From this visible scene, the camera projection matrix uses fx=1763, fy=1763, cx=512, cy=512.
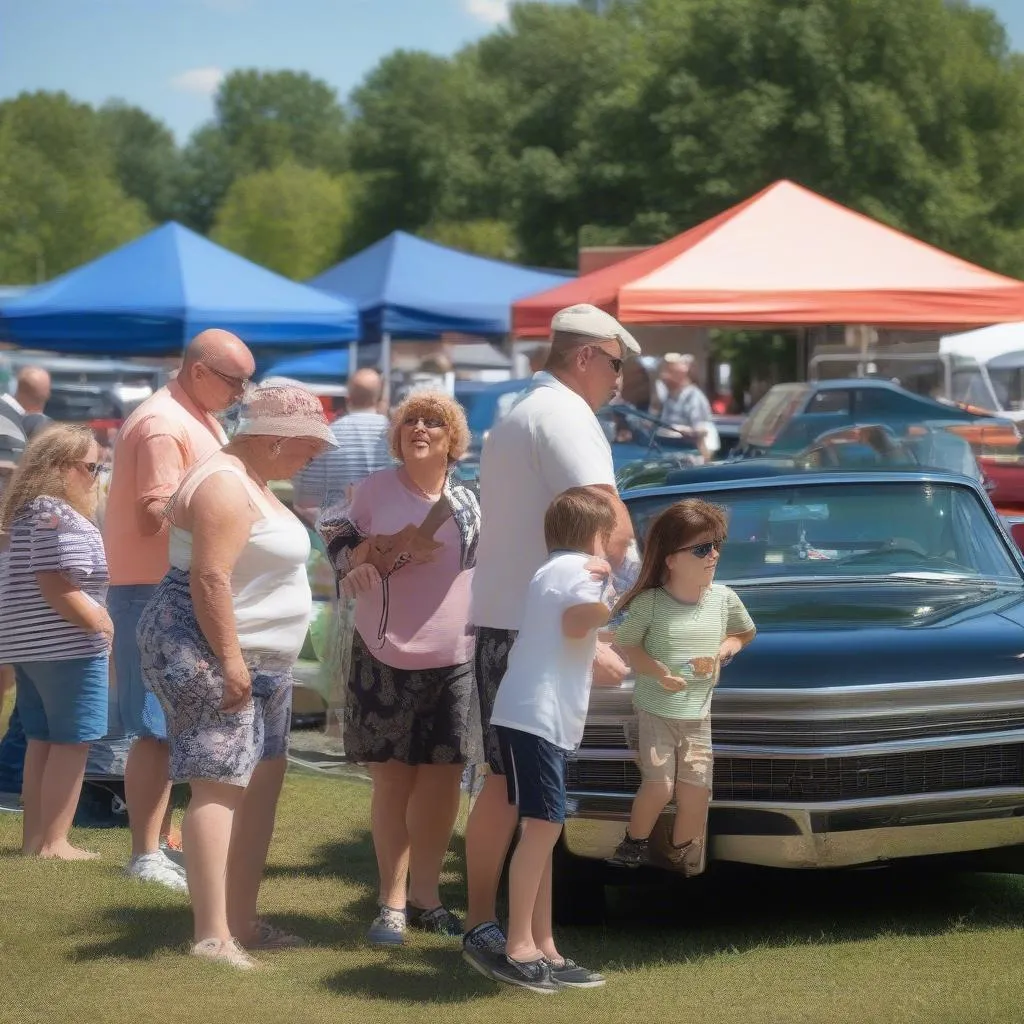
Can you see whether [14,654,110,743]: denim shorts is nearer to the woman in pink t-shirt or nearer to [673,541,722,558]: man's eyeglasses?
the woman in pink t-shirt

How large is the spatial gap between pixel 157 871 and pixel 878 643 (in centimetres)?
267

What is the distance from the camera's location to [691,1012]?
15.6 ft

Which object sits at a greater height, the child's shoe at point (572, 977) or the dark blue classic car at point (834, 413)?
the dark blue classic car at point (834, 413)

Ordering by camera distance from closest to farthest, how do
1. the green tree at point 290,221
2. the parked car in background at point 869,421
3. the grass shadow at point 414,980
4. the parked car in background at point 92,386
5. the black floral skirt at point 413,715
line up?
1. the grass shadow at point 414,980
2. the black floral skirt at point 413,715
3. the parked car in background at point 869,421
4. the parked car in background at point 92,386
5. the green tree at point 290,221

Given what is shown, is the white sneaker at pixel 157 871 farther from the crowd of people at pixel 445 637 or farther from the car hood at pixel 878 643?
the car hood at pixel 878 643

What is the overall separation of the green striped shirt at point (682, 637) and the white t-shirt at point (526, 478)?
0.39 meters

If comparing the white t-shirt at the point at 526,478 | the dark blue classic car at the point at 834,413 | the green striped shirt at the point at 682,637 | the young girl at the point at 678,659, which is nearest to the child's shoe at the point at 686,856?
the young girl at the point at 678,659

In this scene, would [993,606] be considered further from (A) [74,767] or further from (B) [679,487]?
(A) [74,767]

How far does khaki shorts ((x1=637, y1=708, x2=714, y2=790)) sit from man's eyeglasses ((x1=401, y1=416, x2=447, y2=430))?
119 centimetres

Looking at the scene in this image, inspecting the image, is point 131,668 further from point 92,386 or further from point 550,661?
point 92,386

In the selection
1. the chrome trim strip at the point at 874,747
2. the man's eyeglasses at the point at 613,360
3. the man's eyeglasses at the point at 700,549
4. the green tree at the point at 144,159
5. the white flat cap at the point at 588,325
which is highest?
the green tree at the point at 144,159

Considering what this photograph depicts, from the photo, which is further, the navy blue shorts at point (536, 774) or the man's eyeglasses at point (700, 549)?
the man's eyeglasses at point (700, 549)

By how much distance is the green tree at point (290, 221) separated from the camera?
9125 cm

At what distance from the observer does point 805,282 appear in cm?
1220
